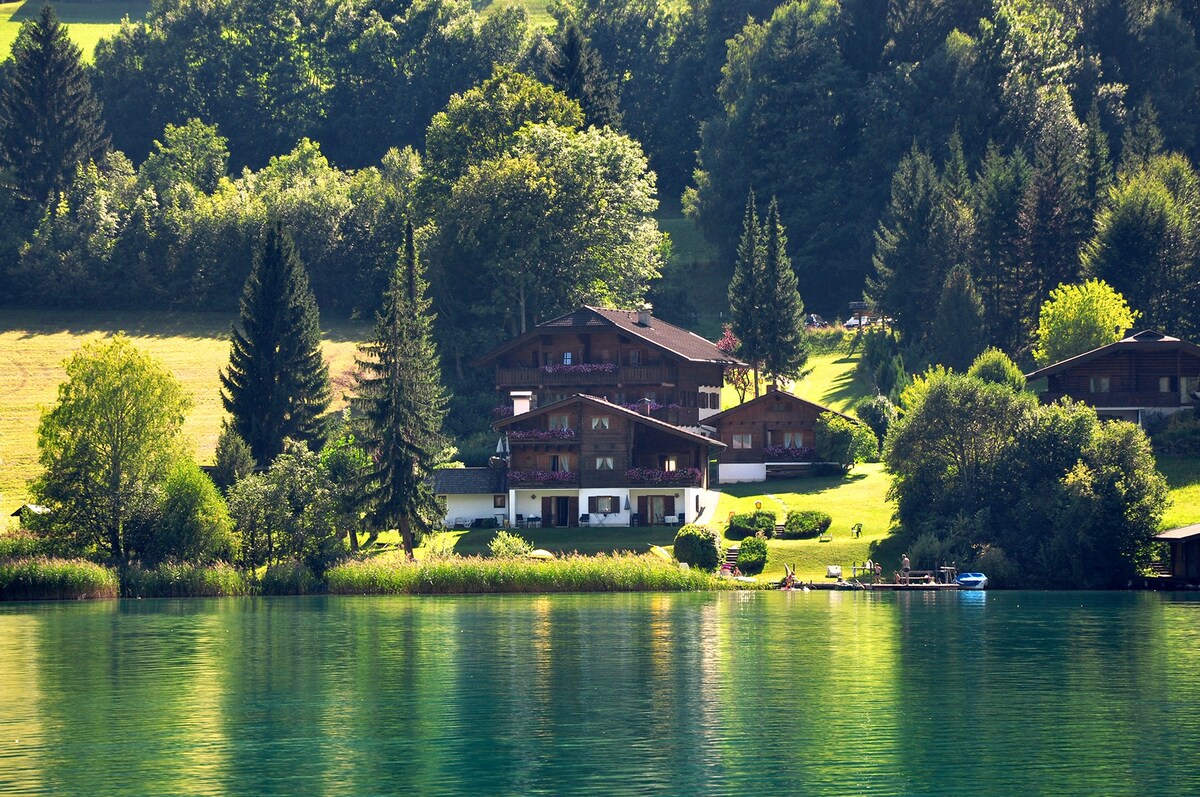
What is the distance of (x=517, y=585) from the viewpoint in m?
90.0

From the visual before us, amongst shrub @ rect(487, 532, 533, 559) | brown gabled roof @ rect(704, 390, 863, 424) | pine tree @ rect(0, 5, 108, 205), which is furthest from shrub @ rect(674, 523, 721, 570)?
pine tree @ rect(0, 5, 108, 205)

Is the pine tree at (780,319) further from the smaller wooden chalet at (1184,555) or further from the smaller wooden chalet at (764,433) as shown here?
the smaller wooden chalet at (1184,555)

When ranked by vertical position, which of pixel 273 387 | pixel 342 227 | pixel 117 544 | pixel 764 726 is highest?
pixel 342 227

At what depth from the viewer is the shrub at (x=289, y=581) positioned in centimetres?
9000

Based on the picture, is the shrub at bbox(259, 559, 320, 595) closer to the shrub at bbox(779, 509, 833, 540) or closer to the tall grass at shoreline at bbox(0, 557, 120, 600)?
the tall grass at shoreline at bbox(0, 557, 120, 600)

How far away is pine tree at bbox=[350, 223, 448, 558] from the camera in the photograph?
Answer: 9656 cm

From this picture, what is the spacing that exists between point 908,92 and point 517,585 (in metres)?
74.4

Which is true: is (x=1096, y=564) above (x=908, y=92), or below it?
below

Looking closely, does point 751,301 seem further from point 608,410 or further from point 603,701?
point 603,701

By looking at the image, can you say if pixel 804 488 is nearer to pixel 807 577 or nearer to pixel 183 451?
pixel 807 577

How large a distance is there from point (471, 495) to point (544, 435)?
5.54 m

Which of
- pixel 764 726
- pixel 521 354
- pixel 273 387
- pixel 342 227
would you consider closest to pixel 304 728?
pixel 764 726

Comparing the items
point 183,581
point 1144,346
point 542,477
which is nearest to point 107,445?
point 183,581

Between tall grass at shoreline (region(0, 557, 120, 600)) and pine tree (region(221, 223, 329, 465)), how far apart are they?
2313 cm
